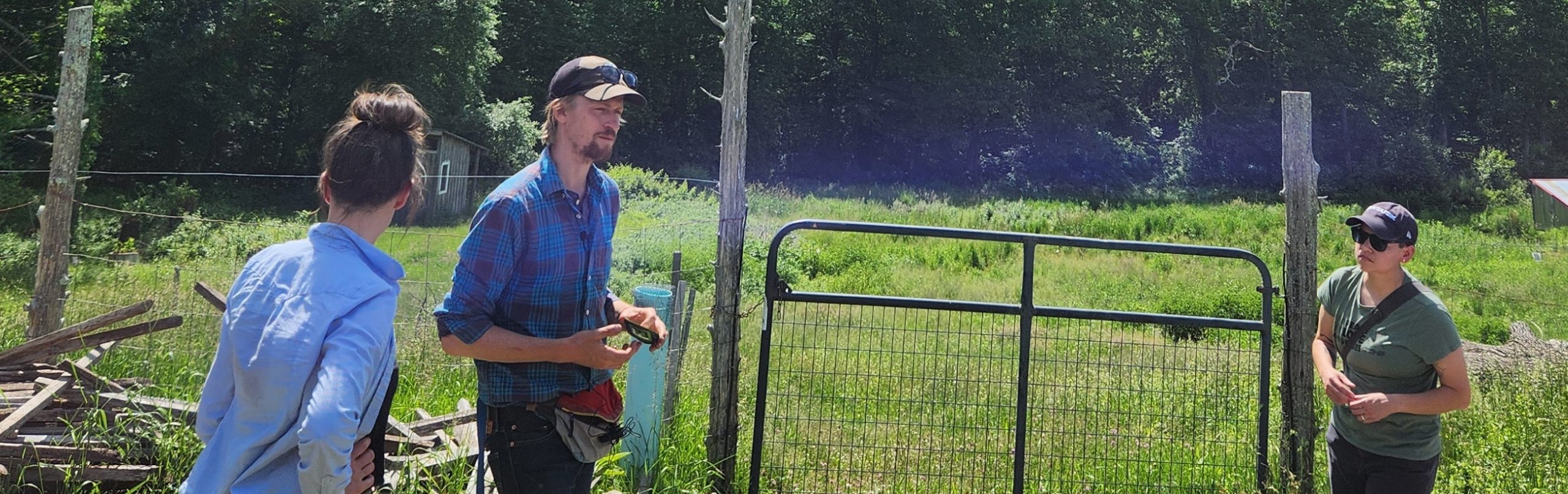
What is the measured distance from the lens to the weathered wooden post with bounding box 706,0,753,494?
485 cm

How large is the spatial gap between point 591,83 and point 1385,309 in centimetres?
270

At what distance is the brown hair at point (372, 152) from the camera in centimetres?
209

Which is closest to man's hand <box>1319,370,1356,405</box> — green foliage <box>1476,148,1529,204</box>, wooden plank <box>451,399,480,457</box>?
wooden plank <box>451,399,480,457</box>

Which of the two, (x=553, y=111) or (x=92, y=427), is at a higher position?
(x=553, y=111)

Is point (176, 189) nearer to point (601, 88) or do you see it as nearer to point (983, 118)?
point (601, 88)

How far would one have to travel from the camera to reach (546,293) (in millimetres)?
2805

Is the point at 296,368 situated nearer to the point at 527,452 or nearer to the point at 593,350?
the point at 593,350

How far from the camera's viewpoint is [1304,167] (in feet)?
17.0

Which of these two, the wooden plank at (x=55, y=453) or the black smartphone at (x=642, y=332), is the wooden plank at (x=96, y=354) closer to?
the wooden plank at (x=55, y=453)

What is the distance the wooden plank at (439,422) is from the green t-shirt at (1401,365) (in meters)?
3.81

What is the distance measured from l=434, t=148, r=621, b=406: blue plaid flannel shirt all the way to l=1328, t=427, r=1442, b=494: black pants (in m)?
2.61

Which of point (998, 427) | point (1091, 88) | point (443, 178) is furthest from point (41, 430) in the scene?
point (1091, 88)

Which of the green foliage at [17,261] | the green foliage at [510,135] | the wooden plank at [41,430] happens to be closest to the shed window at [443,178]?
the green foliage at [510,135]

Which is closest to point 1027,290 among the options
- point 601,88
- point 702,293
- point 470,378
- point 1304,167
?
point 1304,167
